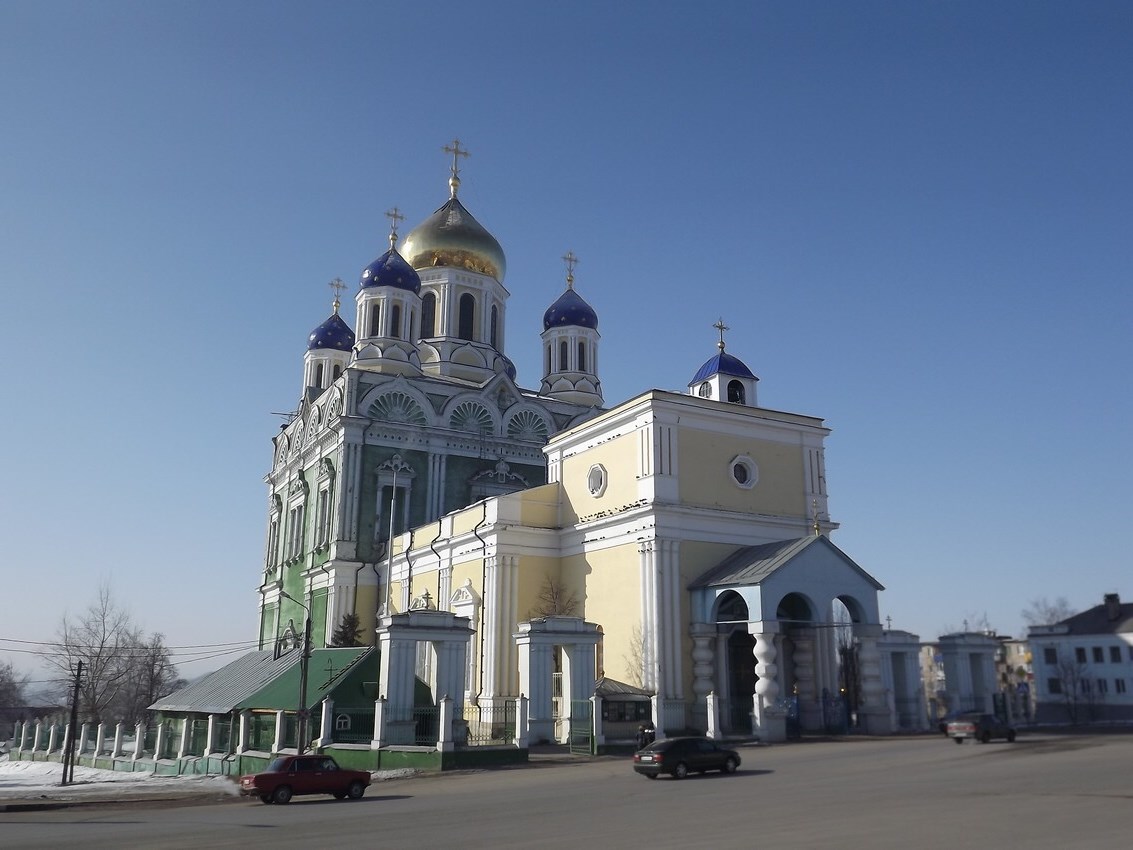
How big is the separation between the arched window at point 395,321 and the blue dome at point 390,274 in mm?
965

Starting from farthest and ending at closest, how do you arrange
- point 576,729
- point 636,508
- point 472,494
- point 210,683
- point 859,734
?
point 472,494
point 210,683
point 636,508
point 859,734
point 576,729

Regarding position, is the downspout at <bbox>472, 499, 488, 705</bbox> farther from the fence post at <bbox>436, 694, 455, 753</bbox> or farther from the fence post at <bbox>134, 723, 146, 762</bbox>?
the fence post at <bbox>134, 723, 146, 762</bbox>

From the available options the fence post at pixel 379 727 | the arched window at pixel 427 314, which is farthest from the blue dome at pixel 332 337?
the fence post at pixel 379 727

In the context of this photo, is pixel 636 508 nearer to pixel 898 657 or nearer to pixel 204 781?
pixel 898 657

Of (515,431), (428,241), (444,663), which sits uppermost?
(428,241)

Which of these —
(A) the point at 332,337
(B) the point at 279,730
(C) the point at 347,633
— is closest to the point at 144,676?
(A) the point at 332,337

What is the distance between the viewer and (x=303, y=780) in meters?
A: 15.1

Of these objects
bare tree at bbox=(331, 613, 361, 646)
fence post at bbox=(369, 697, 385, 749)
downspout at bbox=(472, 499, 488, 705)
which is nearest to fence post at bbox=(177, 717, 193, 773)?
bare tree at bbox=(331, 613, 361, 646)

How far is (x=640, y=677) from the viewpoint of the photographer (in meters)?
24.5

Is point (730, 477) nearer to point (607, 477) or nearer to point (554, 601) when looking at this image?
point (607, 477)

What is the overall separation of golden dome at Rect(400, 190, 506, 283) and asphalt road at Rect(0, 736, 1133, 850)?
2864cm

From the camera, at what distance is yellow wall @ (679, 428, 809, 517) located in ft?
85.9

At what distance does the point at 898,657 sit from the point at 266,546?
29724 mm

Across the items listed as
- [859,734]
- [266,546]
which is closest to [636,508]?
[859,734]
